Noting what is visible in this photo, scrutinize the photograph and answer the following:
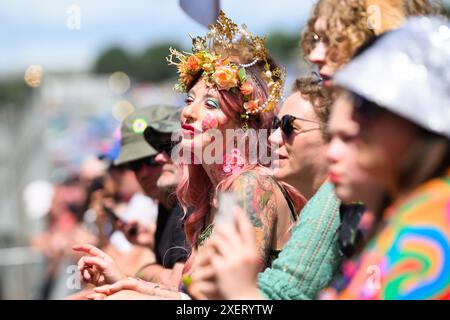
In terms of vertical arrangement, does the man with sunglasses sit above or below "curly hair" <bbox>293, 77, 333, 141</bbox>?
below

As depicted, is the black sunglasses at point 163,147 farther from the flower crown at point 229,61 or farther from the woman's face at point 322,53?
the woman's face at point 322,53

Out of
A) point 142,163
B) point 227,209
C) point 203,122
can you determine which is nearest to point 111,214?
point 142,163

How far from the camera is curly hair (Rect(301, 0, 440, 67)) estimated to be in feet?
10.2

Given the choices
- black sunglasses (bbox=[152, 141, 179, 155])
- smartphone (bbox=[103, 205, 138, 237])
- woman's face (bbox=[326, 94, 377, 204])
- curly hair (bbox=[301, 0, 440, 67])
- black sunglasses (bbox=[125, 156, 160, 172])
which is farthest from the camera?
smartphone (bbox=[103, 205, 138, 237])

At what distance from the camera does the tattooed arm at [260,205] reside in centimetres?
326

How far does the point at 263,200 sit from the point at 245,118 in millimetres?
650

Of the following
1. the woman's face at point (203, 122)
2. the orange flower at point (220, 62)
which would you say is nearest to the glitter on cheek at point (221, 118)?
the woman's face at point (203, 122)

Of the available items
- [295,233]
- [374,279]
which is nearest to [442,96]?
[374,279]

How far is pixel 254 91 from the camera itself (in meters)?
3.94

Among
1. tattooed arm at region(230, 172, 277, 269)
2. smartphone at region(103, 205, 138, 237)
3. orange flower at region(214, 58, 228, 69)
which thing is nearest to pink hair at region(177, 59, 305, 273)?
orange flower at region(214, 58, 228, 69)

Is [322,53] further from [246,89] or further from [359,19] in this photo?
[246,89]

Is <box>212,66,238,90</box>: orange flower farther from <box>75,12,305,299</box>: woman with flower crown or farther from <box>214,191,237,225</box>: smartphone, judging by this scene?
<box>214,191,237,225</box>: smartphone
